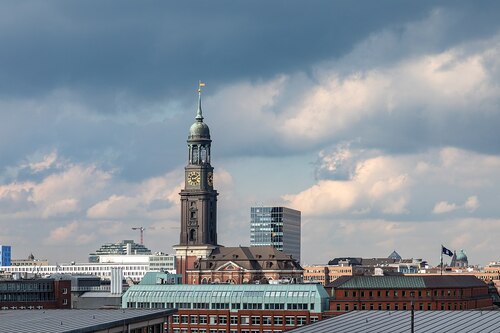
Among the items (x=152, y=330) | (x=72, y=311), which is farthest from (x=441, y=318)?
(x=72, y=311)

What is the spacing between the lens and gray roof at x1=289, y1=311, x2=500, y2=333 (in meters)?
112

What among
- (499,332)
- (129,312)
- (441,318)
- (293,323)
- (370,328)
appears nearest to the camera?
(499,332)

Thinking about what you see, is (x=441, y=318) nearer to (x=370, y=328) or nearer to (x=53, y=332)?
(x=370, y=328)

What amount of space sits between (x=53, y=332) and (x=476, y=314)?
4958 cm

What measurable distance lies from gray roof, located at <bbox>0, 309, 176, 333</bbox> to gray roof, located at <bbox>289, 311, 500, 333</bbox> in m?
22.4

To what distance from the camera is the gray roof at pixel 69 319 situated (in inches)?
4500

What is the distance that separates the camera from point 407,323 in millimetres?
119625

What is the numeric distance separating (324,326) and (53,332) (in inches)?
1125

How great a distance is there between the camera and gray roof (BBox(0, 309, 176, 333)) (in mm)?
114312

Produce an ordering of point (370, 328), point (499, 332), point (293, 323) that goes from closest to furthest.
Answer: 1. point (499, 332)
2. point (370, 328)
3. point (293, 323)

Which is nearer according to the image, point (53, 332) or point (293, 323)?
point (53, 332)

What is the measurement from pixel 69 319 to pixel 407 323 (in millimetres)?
38221

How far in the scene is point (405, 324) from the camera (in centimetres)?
11844

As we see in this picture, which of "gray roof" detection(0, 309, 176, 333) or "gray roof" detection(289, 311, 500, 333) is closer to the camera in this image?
"gray roof" detection(289, 311, 500, 333)
